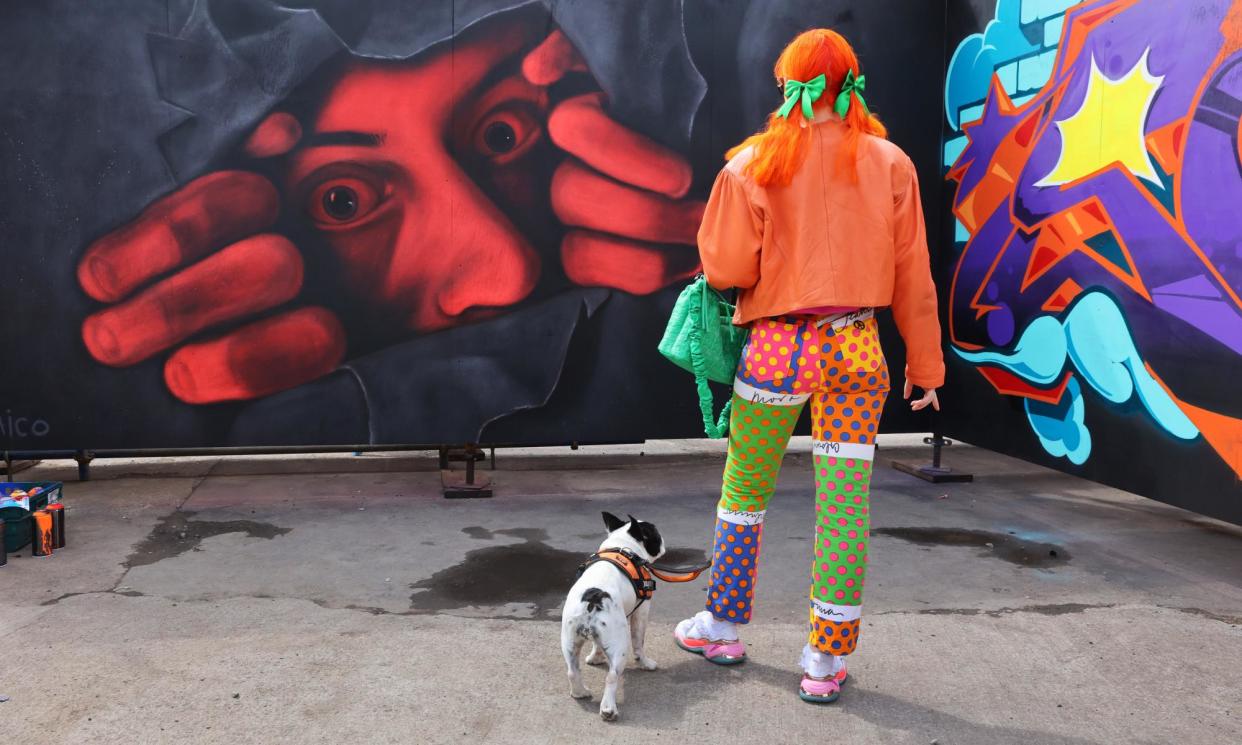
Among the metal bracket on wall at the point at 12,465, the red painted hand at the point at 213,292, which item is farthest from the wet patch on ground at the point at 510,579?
the metal bracket on wall at the point at 12,465

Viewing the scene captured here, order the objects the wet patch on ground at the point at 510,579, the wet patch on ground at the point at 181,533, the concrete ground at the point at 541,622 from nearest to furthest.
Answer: the concrete ground at the point at 541,622
the wet patch on ground at the point at 510,579
the wet patch on ground at the point at 181,533

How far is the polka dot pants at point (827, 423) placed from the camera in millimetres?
3285

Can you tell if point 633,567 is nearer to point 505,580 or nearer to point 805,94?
point 505,580

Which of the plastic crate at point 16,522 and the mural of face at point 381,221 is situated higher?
the mural of face at point 381,221

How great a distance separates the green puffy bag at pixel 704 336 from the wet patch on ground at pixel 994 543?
2.28 metres

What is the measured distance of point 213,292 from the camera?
249 inches

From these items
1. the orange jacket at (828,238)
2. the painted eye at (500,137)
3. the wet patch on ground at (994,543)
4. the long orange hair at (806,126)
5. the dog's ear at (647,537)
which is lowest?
the wet patch on ground at (994,543)

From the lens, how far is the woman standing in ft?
10.6

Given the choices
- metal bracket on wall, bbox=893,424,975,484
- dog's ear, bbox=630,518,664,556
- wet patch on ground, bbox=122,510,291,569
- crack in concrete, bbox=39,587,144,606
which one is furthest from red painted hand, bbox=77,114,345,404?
metal bracket on wall, bbox=893,424,975,484

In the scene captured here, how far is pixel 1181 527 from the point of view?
5.64 m

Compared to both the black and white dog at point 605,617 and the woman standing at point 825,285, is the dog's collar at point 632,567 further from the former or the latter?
the woman standing at point 825,285

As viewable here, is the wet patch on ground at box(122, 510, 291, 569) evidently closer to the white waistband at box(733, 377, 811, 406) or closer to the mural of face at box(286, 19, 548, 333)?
the mural of face at box(286, 19, 548, 333)

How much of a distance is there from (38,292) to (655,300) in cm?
380

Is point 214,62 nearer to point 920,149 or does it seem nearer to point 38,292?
point 38,292
